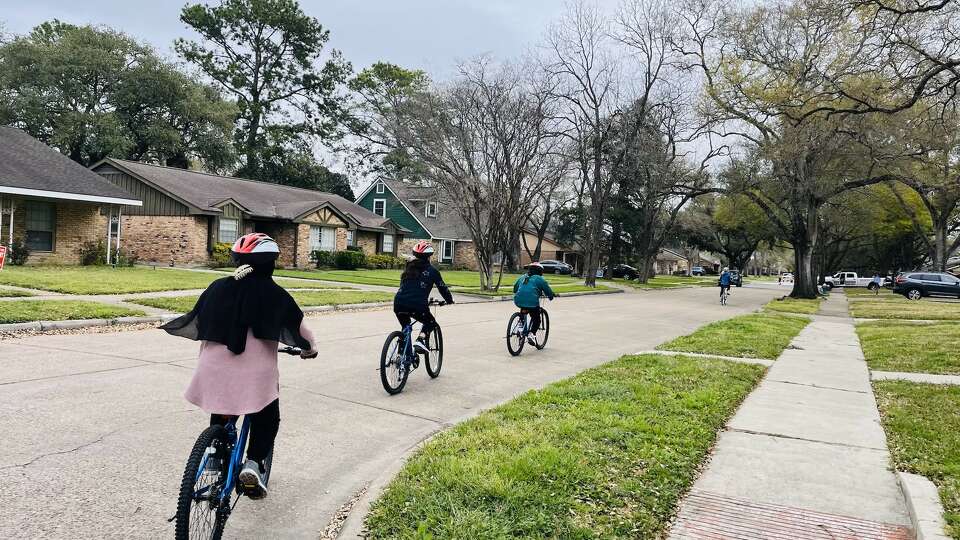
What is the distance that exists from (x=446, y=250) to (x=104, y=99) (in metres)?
27.4

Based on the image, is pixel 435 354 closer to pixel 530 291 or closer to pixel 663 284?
pixel 530 291

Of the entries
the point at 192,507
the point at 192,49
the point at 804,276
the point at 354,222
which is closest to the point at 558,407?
the point at 192,507

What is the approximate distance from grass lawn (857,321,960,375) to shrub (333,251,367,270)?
2930cm

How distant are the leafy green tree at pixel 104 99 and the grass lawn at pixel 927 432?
46407 mm

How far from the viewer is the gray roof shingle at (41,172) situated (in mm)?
23969

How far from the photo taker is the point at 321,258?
39.1 metres

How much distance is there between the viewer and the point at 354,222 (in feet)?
140

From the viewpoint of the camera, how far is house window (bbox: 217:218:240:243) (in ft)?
111

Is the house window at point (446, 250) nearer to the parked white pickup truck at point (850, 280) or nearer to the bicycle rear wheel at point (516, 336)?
the parked white pickup truck at point (850, 280)

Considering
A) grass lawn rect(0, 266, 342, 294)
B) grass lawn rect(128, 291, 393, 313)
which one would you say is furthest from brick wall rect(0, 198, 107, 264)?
grass lawn rect(128, 291, 393, 313)

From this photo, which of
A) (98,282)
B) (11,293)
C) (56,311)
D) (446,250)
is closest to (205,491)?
(56,311)

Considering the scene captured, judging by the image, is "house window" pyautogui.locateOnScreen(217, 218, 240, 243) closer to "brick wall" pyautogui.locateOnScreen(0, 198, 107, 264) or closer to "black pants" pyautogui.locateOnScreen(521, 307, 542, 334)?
"brick wall" pyautogui.locateOnScreen(0, 198, 107, 264)

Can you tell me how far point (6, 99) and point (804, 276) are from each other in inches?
1974

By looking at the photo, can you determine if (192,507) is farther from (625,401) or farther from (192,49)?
(192,49)
